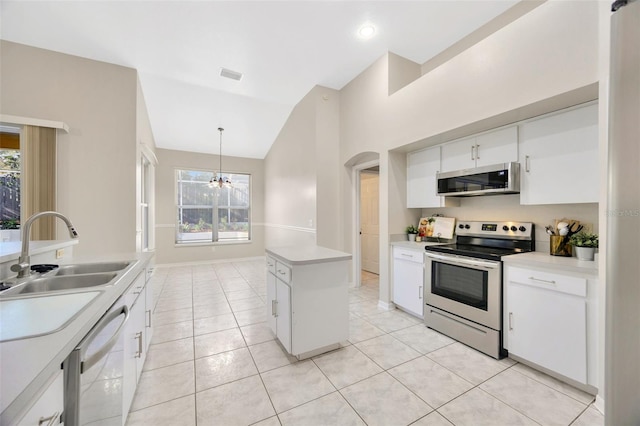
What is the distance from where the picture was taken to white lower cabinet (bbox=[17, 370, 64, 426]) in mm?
591

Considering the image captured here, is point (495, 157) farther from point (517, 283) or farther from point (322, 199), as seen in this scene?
point (322, 199)

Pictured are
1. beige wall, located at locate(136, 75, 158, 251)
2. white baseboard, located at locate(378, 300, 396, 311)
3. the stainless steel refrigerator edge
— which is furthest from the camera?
→ beige wall, located at locate(136, 75, 158, 251)

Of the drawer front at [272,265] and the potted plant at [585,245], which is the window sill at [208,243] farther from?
the potted plant at [585,245]

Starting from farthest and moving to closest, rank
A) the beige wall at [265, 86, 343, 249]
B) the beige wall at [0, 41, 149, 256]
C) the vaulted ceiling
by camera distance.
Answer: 1. the beige wall at [265, 86, 343, 249]
2. the beige wall at [0, 41, 149, 256]
3. the vaulted ceiling

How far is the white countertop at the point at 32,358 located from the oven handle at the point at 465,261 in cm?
269

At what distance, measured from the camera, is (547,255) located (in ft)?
7.23

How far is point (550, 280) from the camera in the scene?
6.17 ft

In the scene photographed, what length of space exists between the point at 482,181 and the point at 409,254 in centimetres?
112

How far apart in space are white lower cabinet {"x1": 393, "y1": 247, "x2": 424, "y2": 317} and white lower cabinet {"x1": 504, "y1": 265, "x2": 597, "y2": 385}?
869 millimetres

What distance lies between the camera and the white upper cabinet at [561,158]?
1.92 m

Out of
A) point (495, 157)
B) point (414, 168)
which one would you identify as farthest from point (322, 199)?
point (495, 157)

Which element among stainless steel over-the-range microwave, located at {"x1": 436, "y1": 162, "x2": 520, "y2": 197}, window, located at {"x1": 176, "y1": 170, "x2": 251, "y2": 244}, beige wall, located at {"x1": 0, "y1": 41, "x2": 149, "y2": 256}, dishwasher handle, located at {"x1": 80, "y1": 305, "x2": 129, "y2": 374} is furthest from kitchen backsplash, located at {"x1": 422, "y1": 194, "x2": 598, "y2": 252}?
window, located at {"x1": 176, "y1": 170, "x2": 251, "y2": 244}

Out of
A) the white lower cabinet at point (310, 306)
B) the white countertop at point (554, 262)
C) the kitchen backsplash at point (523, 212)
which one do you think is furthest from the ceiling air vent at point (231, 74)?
the white countertop at point (554, 262)

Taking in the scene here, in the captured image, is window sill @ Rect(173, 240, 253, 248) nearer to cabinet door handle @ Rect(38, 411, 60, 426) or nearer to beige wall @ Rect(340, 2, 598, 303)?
beige wall @ Rect(340, 2, 598, 303)
